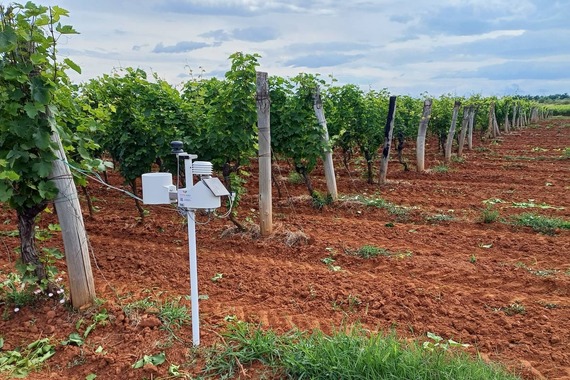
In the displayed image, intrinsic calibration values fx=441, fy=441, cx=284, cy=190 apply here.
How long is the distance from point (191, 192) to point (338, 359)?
4.71ft

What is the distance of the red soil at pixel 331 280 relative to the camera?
338cm

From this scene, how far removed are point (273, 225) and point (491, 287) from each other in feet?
10.1

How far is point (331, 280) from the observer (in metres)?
4.64

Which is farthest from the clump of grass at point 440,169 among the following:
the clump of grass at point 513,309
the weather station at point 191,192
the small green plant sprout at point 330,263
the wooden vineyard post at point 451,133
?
the weather station at point 191,192

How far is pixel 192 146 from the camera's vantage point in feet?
21.0

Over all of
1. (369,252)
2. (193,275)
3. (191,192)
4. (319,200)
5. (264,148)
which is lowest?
(369,252)

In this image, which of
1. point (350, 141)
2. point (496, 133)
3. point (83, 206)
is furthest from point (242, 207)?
point (496, 133)

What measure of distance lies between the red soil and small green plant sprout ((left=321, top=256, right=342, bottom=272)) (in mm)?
72

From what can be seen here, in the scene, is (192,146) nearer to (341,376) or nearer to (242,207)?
(242,207)

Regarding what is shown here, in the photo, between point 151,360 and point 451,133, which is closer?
point 151,360

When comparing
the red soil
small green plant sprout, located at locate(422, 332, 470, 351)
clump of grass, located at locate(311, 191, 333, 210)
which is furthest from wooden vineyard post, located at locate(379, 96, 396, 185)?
small green plant sprout, located at locate(422, 332, 470, 351)

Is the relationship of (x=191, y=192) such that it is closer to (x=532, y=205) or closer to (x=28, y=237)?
(x=28, y=237)

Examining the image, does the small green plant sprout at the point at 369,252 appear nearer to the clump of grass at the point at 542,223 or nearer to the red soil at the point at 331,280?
the red soil at the point at 331,280

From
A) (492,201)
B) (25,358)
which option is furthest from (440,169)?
(25,358)
